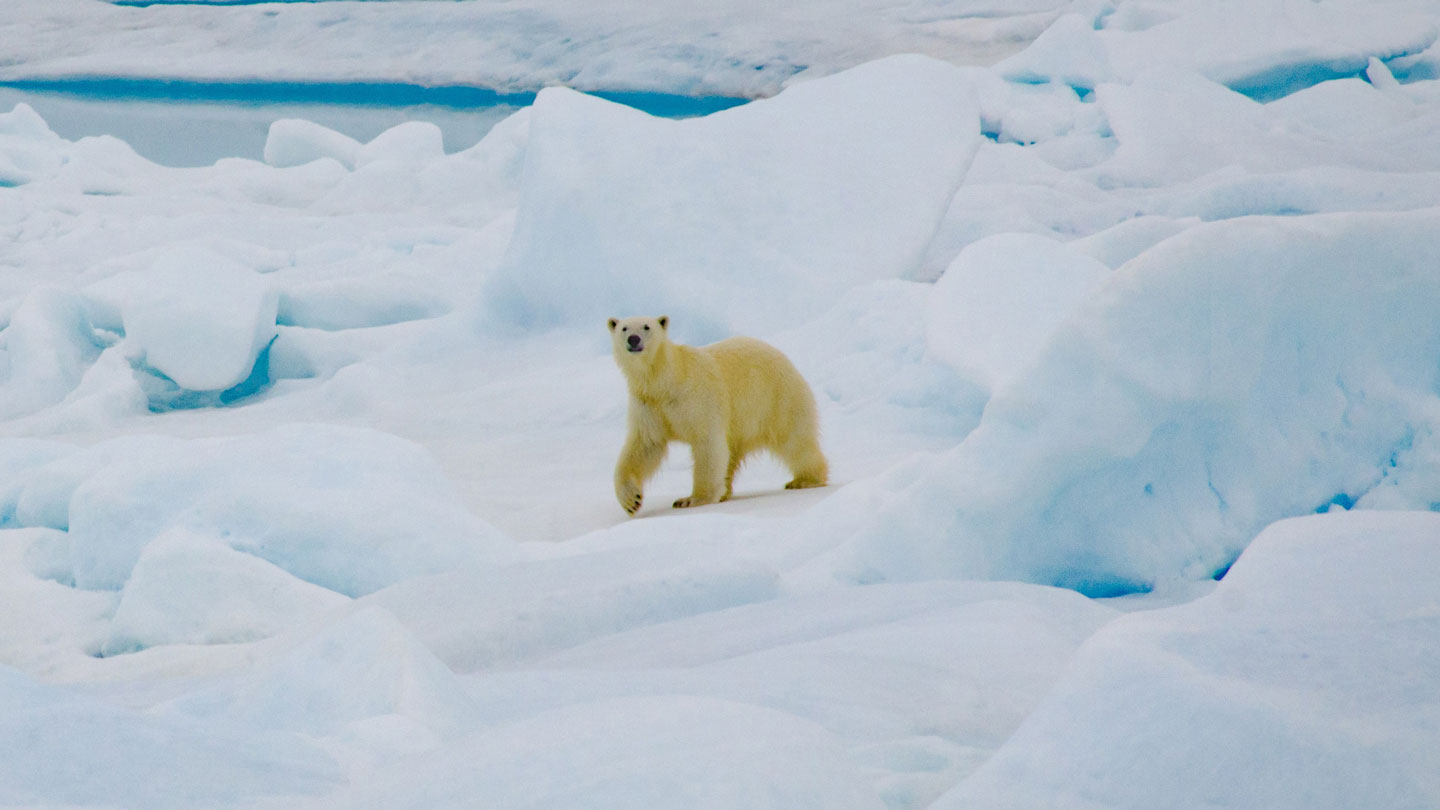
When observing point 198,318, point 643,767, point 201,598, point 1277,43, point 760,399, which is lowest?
point 198,318

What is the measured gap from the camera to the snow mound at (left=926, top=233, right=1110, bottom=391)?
3824 mm

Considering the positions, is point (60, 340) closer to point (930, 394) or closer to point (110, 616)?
point (110, 616)

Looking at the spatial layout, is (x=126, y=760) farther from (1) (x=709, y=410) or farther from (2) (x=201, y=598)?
(1) (x=709, y=410)

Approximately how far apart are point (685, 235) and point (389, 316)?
2198 millimetres

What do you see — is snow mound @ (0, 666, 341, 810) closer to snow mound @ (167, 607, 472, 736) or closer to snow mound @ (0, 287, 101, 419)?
snow mound @ (167, 607, 472, 736)

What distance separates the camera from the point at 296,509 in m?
2.57

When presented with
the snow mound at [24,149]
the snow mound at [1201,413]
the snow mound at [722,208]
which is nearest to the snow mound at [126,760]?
the snow mound at [1201,413]

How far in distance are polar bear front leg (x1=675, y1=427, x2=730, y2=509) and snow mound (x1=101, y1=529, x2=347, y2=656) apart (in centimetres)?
148

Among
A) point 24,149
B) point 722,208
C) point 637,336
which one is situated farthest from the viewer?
point 24,149

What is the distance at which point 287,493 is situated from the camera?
262cm

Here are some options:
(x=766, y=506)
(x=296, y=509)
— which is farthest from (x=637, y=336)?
(x=296, y=509)

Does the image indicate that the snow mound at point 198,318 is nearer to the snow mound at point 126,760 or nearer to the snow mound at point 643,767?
the snow mound at point 126,760

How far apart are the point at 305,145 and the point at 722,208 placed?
788 cm

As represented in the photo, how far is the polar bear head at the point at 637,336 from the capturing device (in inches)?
137
